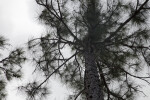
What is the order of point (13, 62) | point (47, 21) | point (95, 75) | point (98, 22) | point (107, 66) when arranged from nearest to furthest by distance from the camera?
1. point (95, 75)
2. point (98, 22)
3. point (107, 66)
4. point (47, 21)
5. point (13, 62)

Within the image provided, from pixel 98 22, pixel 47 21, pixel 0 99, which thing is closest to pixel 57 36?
pixel 47 21

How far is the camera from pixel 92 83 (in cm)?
408

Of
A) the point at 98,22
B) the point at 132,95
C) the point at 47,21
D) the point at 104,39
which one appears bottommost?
the point at 132,95

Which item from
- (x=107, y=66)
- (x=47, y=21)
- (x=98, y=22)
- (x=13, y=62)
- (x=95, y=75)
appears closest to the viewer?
(x=95, y=75)

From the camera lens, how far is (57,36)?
5.02 m

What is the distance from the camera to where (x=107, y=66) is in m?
4.93

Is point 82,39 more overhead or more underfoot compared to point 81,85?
more overhead

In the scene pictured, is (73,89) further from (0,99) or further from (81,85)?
(0,99)

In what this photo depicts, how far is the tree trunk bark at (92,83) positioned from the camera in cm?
395

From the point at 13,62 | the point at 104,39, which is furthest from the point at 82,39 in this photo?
the point at 13,62

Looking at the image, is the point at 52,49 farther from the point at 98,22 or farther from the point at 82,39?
the point at 98,22

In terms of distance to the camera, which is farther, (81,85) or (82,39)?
(81,85)

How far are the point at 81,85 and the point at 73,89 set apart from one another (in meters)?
0.24

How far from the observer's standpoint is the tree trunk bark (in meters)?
3.95
